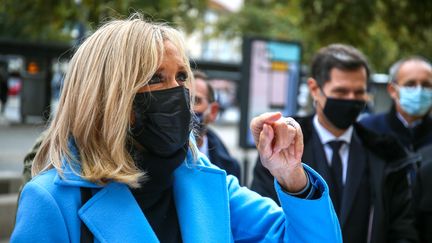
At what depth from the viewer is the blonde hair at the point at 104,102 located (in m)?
1.67

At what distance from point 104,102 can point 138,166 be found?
0.24m

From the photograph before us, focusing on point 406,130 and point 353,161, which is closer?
point 353,161

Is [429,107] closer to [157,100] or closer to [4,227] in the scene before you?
[157,100]

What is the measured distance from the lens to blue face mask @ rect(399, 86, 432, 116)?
13.6ft

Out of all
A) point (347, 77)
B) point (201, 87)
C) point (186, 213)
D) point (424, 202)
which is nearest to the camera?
point (186, 213)

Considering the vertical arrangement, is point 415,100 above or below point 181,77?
below

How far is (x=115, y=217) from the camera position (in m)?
1.63

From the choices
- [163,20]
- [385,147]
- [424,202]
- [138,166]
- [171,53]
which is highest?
[163,20]

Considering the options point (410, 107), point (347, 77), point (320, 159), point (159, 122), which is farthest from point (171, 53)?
point (410, 107)

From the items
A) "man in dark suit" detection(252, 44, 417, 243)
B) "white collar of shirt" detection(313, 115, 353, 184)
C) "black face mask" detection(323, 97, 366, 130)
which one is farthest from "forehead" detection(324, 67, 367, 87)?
"white collar of shirt" detection(313, 115, 353, 184)

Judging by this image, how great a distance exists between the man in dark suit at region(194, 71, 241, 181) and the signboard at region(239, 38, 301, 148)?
2.72 meters

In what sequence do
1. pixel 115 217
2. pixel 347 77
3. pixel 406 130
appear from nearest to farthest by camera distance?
pixel 115 217
pixel 347 77
pixel 406 130

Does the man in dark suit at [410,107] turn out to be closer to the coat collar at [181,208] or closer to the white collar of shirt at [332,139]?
the white collar of shirt at [332,139]

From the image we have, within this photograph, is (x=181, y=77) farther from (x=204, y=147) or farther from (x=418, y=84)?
(x=418, y=84)
